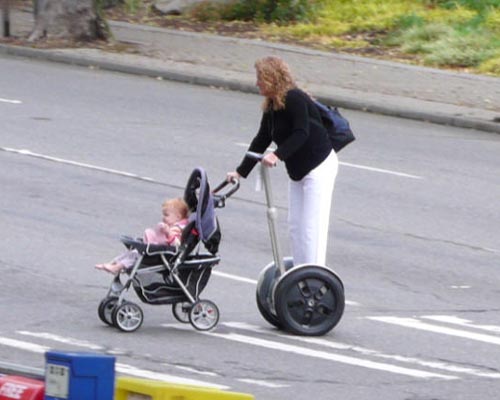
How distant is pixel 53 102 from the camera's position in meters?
19.9

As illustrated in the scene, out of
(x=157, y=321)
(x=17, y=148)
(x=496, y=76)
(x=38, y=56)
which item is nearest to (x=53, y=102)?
(x=17, y=148)

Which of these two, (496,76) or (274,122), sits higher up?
(274,122)

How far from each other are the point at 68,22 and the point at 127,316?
18.7 m

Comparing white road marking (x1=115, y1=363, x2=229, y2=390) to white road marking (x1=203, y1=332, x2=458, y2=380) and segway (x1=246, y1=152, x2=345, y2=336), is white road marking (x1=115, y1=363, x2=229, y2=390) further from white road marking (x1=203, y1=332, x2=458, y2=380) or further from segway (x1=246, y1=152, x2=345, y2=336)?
segway (x1=246, y1=152, x2=345, y2=336)

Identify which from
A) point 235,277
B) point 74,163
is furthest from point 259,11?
point 235,277

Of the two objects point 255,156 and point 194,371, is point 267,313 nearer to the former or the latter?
point 255,156

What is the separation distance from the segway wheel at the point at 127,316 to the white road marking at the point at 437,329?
1.84m

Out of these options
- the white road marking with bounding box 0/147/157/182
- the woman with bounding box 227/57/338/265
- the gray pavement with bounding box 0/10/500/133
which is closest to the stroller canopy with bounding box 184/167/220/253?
the woman with bounding box 227/57/338/265

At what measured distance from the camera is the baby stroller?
9.09 m

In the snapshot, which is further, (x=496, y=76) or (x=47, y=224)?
(x=496, y=76)

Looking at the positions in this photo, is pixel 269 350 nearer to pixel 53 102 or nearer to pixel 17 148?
pixel 17 148

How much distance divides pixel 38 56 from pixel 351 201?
1275 centimetres

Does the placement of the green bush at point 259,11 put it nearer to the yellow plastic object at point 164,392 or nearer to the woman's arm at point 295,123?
the woman's arm at point 295,123

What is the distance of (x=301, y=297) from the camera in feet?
30.7
